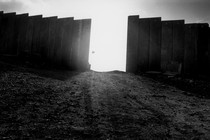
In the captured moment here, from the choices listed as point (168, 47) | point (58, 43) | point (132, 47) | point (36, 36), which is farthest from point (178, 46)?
point (36, 36)

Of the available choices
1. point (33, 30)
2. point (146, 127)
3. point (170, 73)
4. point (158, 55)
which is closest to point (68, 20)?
point (33, 30)

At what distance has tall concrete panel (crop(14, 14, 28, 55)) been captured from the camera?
33.1 feet

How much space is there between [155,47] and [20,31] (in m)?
6.86

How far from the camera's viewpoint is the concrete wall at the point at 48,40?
831 cm

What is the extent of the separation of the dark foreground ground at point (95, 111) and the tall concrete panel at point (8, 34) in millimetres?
5913

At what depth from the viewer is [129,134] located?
262 centimetres

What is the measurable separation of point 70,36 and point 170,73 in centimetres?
435

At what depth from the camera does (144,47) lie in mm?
7582

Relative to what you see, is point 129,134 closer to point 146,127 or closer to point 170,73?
point 146,127

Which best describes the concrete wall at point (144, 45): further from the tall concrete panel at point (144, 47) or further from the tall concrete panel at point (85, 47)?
the tall concrete panel at point (85, 47)

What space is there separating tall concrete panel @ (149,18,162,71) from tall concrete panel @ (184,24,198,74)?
93 cm

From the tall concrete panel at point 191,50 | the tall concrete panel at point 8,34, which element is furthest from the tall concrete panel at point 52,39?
the tall concrete panel at point 191,50

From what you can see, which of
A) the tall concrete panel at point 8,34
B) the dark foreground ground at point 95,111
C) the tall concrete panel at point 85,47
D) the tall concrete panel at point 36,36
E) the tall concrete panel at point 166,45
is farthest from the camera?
the tall concrete panel at point 8,34

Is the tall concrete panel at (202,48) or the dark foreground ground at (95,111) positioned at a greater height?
the tall concrete panel at (202,48)
